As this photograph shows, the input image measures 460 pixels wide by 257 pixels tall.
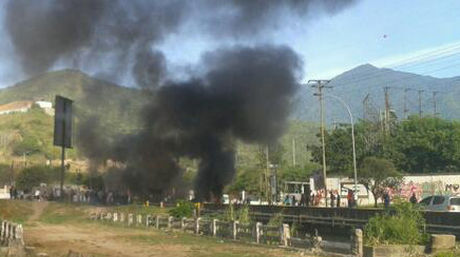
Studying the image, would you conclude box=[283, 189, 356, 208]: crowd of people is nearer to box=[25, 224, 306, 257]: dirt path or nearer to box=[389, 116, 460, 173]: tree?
box=[389, 116, 460, 173]: tree

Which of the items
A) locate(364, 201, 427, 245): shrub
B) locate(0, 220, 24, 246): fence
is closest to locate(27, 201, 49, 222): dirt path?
locate(0, 220, 24, 246): fence

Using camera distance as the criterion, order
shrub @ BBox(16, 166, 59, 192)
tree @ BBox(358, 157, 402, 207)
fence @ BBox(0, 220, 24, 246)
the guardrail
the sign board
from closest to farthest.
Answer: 1. fence @ BBox(0, 220, 24, 246)
2. the guardrail
3. the sign board
4. tree @ BBox(358, 157, 402, 207)
5. shrub @ BBox(16, 166, 59, 192)

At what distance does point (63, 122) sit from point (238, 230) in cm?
2130

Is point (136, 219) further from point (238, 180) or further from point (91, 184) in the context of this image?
point (238, 180)

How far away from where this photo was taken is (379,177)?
2211 inches

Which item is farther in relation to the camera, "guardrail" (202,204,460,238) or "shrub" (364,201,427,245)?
"guardrail" (202,204,460,238)

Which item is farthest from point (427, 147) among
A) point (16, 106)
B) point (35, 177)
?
point (16, 106)

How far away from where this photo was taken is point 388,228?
1667cm

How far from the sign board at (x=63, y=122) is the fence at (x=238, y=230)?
26.9 feet

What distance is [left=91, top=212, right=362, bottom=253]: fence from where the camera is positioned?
58.4 feet

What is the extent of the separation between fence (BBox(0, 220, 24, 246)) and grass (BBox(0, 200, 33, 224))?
53.8 ft

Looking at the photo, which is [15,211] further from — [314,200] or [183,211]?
[314,200]

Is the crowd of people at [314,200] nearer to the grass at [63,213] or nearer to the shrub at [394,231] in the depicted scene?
the grass at [63,213]

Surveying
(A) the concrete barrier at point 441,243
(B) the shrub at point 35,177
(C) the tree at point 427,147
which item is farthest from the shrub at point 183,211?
(C) the tree at point 427,147
